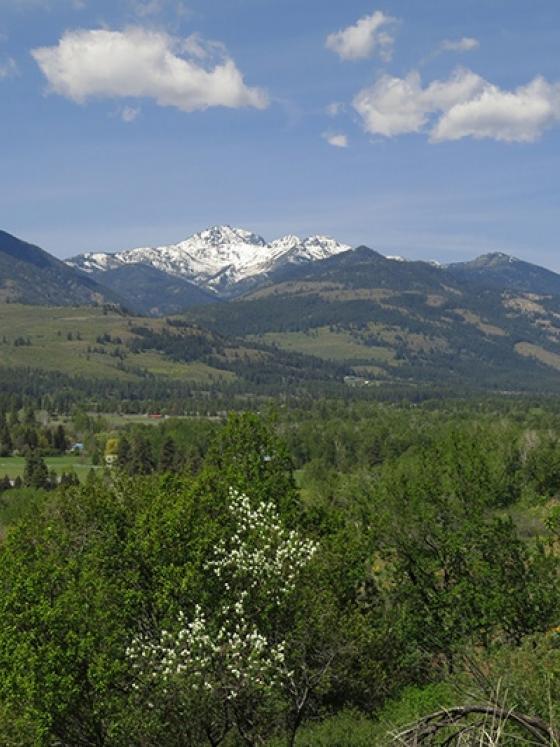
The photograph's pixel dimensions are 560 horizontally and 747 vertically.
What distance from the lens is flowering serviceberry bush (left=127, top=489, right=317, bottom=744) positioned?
966 inches

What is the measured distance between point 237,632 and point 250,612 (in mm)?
1338

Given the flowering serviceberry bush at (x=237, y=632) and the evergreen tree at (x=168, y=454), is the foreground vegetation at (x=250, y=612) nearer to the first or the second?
the flowering serviceberry bush at (x=237, y=632)

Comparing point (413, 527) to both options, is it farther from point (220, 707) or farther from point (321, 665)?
point (220, 707)

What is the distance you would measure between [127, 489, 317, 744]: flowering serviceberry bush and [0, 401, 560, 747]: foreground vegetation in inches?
4.1

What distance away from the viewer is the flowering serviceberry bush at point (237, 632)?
24.5 metres

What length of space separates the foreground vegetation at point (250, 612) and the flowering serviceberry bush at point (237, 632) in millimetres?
→ 104

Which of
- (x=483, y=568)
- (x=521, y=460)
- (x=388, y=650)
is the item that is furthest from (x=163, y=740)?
(x=521, y=460)

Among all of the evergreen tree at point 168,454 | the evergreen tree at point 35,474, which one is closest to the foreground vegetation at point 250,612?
the evergreen tree at point 35,474

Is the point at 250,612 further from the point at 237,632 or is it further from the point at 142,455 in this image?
the point at 142,455

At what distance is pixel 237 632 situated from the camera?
1038 inches

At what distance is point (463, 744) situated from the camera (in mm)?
7391

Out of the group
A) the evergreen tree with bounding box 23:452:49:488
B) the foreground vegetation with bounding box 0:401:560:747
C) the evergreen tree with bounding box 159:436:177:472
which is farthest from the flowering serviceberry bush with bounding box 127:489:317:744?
the evergreen tree with bounding box 159:436:177:472

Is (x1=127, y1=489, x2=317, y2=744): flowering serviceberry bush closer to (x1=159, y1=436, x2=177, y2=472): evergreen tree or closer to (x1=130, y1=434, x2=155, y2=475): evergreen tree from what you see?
(x1=159, y1=436, x2=177, y2=472): evergreen tree

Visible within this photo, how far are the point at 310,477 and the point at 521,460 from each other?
139 ft
